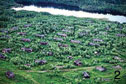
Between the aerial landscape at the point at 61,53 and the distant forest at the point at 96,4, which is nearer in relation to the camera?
the aerial landscape at the point at 61,53

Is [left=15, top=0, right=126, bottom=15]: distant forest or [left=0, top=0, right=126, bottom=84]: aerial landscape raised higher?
[left=15, top=0, right=126, bottom=15]: distant forest

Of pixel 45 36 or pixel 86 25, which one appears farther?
pixel 86 25

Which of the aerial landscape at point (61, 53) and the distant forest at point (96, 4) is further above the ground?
the distant forest at point (96, 4)

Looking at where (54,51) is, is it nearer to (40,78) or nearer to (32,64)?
(32,64)

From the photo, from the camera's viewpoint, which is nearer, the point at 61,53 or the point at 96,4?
the point at 61,53

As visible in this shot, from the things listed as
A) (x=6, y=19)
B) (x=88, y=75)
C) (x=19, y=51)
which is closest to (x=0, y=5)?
(x=6, y=19)

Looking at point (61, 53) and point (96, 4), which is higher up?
point (96, 4)

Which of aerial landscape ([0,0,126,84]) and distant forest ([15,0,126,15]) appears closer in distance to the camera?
aerial landscape ([0,0,126,84])

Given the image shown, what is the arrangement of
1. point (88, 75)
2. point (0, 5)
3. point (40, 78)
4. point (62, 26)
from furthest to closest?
point (0, 5) < point (62, 26) < point (88, 75) < point (40, 78)
